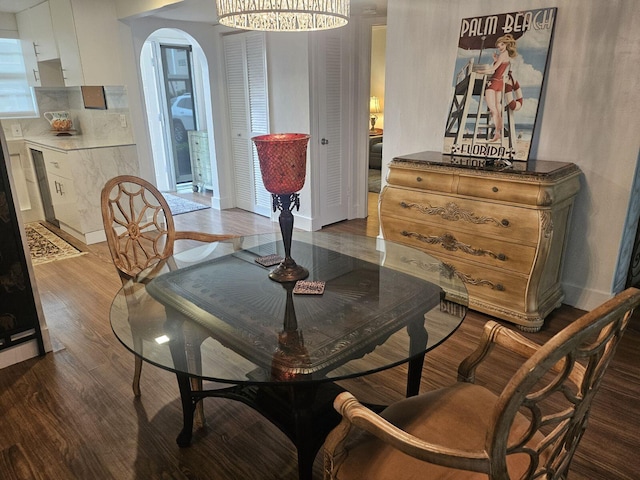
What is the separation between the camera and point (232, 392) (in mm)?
1710

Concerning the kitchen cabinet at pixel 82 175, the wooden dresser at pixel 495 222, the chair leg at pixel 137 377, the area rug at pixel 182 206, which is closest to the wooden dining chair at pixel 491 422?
the chair leg at pixel 137 377

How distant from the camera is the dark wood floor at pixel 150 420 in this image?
170 cm

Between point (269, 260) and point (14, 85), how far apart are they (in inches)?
195

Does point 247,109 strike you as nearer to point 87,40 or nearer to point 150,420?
point 87,40

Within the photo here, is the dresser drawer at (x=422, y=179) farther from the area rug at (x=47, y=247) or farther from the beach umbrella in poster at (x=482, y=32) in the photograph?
the area rug at (x=47, y=247)

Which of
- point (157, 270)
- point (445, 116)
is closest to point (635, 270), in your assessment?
point (445, 116)

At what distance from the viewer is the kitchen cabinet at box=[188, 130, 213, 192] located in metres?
6.22

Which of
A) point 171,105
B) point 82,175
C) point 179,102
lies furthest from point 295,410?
point 179,102

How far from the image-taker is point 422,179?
9.45 feet

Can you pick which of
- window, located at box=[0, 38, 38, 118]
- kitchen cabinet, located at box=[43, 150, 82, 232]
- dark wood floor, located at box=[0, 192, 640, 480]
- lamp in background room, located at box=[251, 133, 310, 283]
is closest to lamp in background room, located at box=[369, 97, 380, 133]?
window, located at box=[0, 38, 38, 118]

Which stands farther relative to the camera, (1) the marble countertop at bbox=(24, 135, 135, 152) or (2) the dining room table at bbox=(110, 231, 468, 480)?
(1) the marble countertop at bbox=(24, 135, 135, 152)

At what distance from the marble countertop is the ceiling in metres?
1.33

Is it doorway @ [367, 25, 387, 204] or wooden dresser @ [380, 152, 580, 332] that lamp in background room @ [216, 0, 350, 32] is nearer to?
wooden dresser @ [380, 152, 580, 332]

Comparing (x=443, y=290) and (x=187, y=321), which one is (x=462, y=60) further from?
(x=187, y=321)
